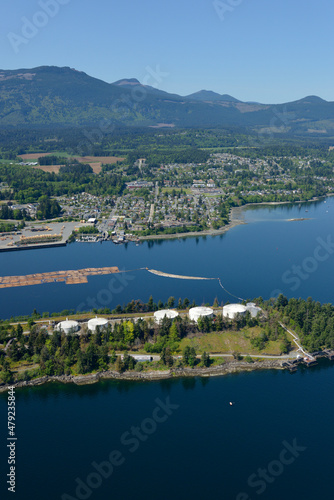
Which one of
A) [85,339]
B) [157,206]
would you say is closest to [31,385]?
[85,339]

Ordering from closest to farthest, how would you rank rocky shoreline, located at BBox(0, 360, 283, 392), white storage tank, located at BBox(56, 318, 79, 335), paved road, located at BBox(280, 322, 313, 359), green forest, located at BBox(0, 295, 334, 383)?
1. rocky shoreline, located at BBox(0, 360, 283, 392)
2. green forest, located at BBox(0, 295, 334, 383)
3. paved road, located at BBox(280, 322, 313, 359)
4. white storage tank, located at BBox(56, 318, 79, 335)

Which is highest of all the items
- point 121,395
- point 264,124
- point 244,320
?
point 264,124

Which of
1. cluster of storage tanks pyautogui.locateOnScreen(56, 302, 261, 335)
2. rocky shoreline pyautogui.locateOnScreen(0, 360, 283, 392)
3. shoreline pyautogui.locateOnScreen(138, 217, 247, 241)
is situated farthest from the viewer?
shoreline pyautogui.locateOnScreen(138, 217, 247, 241)

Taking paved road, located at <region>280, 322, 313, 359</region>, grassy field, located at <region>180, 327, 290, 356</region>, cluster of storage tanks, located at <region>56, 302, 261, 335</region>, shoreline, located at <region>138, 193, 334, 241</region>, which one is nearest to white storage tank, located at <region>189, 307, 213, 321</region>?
cluster of storage tanks, located at <region>56, 302, 261, 335</region>

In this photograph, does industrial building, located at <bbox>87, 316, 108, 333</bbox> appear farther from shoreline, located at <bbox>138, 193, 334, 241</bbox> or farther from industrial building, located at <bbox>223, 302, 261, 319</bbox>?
shoreline, located at <bbox>138, 193, 334, 241</bbox>

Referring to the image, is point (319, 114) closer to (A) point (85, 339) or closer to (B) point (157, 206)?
(B) point (157, 206)

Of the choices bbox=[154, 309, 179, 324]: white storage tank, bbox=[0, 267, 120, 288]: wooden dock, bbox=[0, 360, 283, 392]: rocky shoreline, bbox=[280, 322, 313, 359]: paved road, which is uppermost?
bbox=[154, 309, 179, 324]: white storage tank
